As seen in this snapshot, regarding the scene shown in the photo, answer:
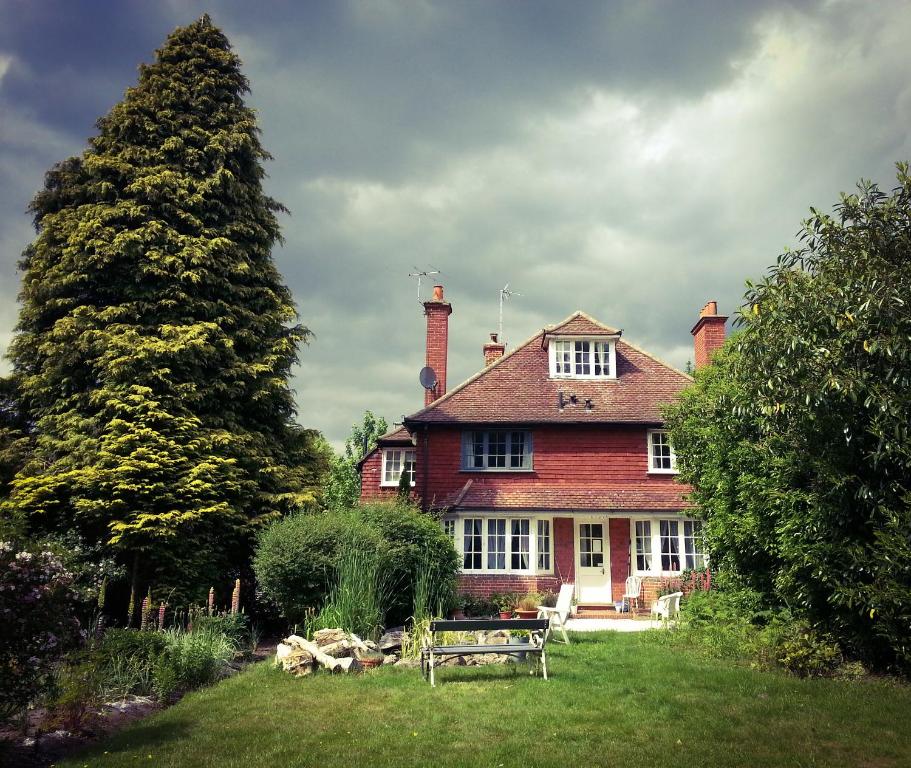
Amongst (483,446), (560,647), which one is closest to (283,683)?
(560,647)

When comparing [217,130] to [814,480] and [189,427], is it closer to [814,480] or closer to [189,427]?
[189,427]

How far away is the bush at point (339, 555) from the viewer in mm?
14094

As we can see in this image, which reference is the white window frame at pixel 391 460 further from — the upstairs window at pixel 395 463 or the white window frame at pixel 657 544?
the white window frame at pixel 657 544

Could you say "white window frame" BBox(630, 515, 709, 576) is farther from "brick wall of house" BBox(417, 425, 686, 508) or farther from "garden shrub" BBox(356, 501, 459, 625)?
"garden shrub" BBox(356, 501, 459, 625)

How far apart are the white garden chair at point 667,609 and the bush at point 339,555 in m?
4.65

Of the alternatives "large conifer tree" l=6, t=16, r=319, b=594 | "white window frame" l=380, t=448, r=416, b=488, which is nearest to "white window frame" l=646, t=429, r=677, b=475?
"white window frame" l=380, t=448, r=416, b=488

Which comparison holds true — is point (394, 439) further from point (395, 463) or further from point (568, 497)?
point (568, 497)

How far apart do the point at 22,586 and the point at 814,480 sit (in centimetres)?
1011

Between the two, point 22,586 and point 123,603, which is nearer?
point 22,586

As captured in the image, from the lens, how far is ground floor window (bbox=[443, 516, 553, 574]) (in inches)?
855

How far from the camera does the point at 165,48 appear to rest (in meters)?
20.8

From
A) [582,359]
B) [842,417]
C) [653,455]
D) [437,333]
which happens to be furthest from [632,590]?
[842,417]

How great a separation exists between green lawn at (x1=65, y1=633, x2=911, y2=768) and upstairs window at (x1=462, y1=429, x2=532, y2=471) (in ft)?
40.5

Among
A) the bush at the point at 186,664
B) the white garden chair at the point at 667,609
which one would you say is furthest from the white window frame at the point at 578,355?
the bush at the point at 186,664
